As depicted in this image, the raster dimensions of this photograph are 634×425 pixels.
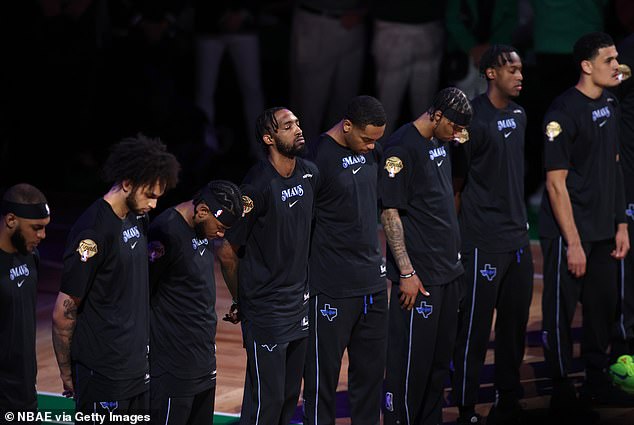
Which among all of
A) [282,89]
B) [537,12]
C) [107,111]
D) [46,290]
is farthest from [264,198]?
[282,89]

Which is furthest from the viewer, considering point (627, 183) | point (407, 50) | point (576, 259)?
point (407, 50)

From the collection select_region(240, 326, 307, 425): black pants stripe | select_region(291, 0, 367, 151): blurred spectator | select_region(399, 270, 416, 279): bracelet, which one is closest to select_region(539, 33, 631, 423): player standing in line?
select_region(399, 270, 416, 279): bracelet

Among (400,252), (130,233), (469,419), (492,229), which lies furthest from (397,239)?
(130,233)

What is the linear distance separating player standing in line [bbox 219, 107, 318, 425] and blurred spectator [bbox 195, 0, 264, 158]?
21.5 ft

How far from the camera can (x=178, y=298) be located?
7316 millimetres

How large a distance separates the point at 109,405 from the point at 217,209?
3.49 ft

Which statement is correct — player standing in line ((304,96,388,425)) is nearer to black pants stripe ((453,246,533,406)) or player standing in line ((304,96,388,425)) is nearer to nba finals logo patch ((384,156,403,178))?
nba finals logo patch ((384,156,403,178))

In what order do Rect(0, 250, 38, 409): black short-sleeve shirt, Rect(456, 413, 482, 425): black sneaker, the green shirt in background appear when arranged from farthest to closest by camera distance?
the green shirt in background, Rect(456, 413, 482, 425): black sneaker, Rect(0, 250, 38, 409): black short-sleeve shirt

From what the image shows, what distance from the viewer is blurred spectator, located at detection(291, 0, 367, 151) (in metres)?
Result: 14.1

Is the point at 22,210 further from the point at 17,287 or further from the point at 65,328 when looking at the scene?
the point at 65,328

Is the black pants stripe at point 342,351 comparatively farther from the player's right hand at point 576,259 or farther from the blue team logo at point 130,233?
the player's right hand at point 576,259

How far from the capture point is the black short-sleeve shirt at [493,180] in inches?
346

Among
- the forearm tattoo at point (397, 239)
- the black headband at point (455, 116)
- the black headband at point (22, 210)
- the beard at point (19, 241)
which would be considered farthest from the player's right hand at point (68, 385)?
the black headband at point (455, 116)

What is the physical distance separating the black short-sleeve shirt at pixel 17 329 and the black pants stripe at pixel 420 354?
228 centimetres
